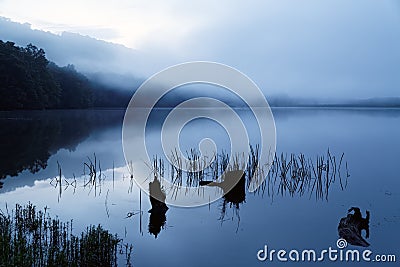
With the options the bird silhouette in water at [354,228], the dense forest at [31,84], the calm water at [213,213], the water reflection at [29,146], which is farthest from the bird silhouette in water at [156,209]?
the dense forest at [31,84]

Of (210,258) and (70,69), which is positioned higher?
(70,69)

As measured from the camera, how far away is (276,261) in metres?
7.11

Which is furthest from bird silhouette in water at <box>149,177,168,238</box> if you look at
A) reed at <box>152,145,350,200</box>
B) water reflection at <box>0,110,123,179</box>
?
water reflection at <box>0,110,123,179</box>

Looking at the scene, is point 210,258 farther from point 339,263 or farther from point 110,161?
point 110,161

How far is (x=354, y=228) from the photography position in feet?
27.4

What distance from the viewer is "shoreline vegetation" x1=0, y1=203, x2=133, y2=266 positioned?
5.52 metres

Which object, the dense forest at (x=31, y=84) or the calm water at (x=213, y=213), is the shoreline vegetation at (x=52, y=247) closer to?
the calm water at (x=213, y=213)

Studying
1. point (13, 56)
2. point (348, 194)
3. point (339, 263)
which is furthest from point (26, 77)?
point (339, 263)

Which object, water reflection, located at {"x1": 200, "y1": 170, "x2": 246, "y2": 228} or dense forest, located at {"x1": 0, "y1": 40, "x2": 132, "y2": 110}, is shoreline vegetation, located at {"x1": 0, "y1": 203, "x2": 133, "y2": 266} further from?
dense forest, located at {"x1": 0, "y1": 40, "x2": 132, "y2": 110}

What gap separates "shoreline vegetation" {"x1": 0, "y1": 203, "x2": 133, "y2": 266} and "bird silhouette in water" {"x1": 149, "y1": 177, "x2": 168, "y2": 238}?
1158mm

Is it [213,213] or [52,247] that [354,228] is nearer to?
[213,213]

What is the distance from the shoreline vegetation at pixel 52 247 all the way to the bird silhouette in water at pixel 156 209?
1.16 meters

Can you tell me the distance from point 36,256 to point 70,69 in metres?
85.4

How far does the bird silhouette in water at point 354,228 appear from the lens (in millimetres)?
7936
